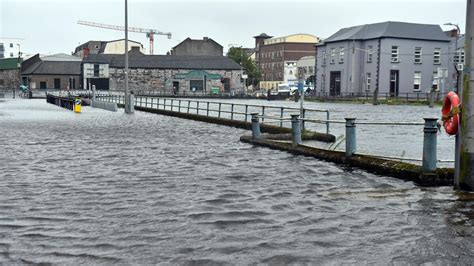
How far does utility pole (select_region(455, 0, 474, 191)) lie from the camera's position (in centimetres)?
938

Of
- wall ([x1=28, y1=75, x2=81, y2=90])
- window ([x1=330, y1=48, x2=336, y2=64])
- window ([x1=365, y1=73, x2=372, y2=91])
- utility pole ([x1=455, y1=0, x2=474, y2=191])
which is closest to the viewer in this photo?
utility pole ([x1=455, y1=0, x2=474, y2=191])

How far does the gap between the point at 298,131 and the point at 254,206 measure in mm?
7759

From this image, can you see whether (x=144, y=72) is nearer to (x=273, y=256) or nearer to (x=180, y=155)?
(x=180, y=155)

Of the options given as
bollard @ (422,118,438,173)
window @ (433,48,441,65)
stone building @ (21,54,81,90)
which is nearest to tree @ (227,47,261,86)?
stone building @ (21,54,81,90)

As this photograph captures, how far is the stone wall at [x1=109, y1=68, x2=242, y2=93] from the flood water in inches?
3388

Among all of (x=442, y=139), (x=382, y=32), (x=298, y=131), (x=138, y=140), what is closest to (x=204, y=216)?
(x=298, y=131)

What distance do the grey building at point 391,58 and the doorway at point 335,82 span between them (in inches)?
20.1

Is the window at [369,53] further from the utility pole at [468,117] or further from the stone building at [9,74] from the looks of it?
the stone building at [9,74]

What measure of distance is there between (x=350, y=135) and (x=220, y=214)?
218 inches

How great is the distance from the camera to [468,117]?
9.45m

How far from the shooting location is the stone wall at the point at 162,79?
9806 cm

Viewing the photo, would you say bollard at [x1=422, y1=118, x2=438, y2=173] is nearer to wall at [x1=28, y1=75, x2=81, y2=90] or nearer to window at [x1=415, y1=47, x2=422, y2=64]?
window at [x1=415, y1=47, x2=422, y2=64]

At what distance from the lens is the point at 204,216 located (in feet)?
25.0

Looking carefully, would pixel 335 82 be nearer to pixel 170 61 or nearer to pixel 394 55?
pixel 394 55
